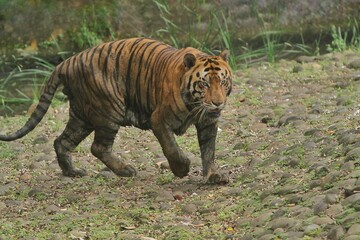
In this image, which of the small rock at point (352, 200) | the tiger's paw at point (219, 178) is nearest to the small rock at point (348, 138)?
the tiger's paw at point (219, 178)

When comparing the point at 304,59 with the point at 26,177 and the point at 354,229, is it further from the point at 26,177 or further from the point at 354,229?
the point at 354,229

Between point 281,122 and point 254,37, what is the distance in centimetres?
367

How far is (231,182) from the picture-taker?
7637 millimetres

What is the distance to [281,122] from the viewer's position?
911 centimetres

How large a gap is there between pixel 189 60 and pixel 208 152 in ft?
2.40

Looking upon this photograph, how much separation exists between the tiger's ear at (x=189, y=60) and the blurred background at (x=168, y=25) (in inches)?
184

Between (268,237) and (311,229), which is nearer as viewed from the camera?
(311,229)

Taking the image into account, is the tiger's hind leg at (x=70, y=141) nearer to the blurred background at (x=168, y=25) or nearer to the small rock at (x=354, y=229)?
the small rock at (x=354, y=229)

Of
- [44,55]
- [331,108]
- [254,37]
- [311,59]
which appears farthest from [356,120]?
[44,55]

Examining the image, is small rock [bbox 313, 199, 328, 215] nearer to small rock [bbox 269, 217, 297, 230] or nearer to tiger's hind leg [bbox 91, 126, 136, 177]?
small rock [bbox 269, 217, 297, 230]

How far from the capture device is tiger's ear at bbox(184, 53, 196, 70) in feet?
24.3

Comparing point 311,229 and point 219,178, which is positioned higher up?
point 311,229

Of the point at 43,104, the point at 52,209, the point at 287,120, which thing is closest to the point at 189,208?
the point at 52,209

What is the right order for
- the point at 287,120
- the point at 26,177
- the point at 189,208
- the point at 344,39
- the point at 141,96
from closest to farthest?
the point at 189,208 < the point at 141,96 < the point at 26,177 < the point at 287,120 < the point at 344,39
